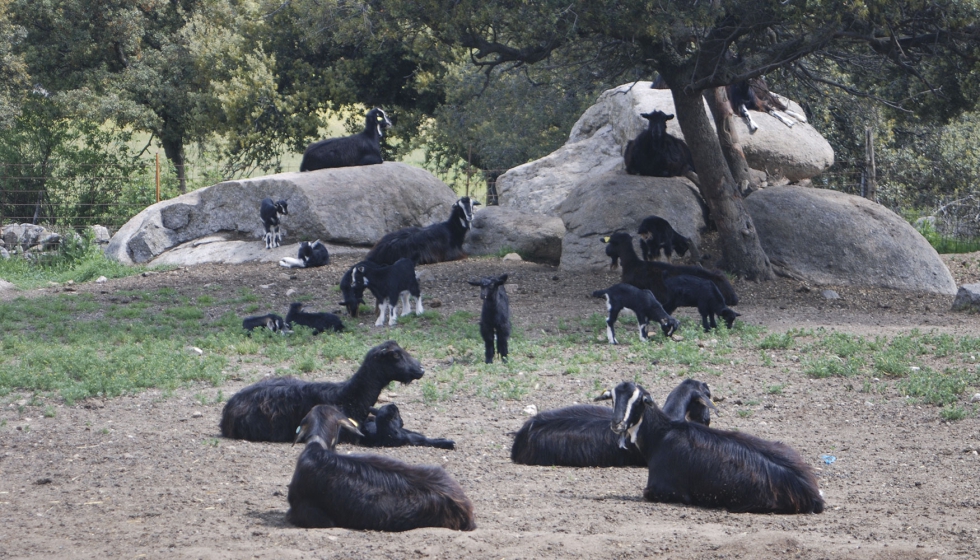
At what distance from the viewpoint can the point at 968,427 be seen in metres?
7.83

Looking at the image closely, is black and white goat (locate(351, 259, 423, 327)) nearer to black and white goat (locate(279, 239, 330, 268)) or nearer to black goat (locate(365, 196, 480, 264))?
black goat (locate(365, 196, 480, 264))

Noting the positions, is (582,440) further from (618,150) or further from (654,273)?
(618,150)

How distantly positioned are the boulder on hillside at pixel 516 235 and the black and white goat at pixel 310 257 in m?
2.86

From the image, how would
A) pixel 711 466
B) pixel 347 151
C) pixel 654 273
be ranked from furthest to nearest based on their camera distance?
pixel 347 151
pixel 654 273
pixel 711 466

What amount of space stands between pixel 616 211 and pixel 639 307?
592 cm

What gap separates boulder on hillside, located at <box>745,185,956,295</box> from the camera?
16.1m

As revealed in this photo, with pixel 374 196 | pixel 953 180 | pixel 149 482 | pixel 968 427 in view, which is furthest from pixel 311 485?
pixel 953 180

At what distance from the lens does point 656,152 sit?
59.1 feet

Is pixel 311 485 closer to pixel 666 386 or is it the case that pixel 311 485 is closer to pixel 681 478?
pixel 681 478

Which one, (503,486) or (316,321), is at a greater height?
(316,321)

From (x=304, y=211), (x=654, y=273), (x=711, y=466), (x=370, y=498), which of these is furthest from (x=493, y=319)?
(x=304, y=211)

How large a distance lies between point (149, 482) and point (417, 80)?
25.1 meters

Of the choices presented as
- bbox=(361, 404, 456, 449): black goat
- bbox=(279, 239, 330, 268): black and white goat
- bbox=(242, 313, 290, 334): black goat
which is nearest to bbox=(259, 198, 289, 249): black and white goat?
bbox=(279, 239, 330, 268): black and white goat

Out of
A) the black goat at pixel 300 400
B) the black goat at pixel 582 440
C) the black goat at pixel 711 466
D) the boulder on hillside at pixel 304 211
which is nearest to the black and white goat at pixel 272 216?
the boulder on hillside at pixel 304 211
